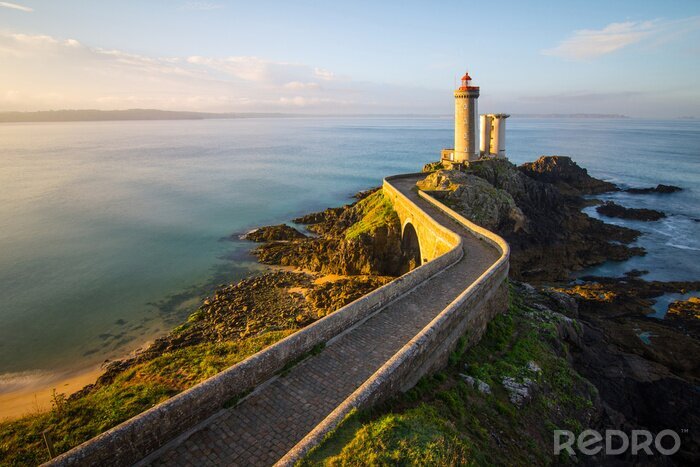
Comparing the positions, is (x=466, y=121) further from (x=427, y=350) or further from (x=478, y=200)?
(x=427, y=350)

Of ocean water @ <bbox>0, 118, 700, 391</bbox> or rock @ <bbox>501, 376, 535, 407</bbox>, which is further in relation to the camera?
ocean water @ <bbox>0, 118, 700, 391</bbox>

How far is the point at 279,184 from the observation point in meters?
56.4

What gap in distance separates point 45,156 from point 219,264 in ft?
293

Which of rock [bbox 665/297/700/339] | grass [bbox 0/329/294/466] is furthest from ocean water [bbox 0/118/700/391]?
rock [bbox 665/297/700/339]

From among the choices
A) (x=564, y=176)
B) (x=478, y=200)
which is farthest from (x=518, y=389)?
(x=564, y=176)

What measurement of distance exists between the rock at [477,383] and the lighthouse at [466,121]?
90.6ft

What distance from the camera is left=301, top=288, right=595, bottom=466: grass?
6574mm

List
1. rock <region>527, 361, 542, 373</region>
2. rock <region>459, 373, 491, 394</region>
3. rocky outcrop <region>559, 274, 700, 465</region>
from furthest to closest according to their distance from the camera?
rocky outcrop <region>559, 274, 700, 465</region>, rock <region>527, 361, 542, 373</region>, rock <region>459, 373, 491, 394</region>

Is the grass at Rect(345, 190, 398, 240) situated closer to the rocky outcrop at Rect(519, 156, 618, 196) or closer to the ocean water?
the ocean water

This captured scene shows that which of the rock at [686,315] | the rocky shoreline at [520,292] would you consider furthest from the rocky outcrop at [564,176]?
the rock at [686,315]

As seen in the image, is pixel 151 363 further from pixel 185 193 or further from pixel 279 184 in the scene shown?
pixel 279 184

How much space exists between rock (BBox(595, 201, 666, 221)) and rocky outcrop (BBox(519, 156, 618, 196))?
8283 millimetres

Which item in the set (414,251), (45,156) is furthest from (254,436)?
(45,156)

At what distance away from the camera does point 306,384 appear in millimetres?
8875
